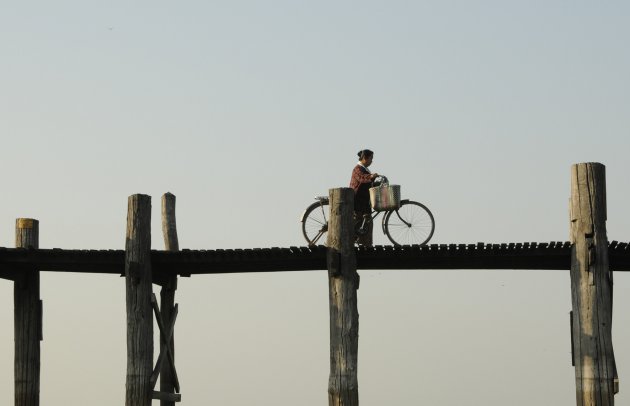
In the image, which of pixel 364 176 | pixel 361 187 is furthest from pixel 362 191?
pixel 364 176

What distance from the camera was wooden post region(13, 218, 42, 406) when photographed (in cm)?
2334

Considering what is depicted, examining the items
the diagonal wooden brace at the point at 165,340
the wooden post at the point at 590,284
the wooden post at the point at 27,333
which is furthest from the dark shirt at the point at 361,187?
the wooden post at the point at 27,333

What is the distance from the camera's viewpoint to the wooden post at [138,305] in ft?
72.5

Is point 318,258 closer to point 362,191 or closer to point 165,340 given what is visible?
point 362,191

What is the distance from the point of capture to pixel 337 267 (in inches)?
831

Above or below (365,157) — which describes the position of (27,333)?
below

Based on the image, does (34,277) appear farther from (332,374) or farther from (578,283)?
(578,283)

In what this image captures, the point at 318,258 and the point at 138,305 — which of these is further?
the point at 138,305

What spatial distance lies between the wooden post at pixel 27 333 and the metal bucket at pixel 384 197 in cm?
539

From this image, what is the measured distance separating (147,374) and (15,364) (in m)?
2.55

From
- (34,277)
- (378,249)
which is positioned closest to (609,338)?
(378,249)

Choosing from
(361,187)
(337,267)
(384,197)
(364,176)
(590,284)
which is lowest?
(590,284)

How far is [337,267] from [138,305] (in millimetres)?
3215

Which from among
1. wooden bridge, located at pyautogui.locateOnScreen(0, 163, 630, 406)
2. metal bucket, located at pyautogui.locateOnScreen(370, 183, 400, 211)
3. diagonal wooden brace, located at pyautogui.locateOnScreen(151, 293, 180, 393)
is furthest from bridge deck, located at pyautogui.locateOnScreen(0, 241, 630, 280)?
metal bucket, located at pyautogui.locateOnScreen(370, 183, 400, 211)
